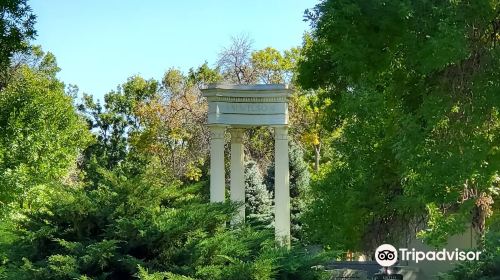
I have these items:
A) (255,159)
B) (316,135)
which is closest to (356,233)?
(316,135)

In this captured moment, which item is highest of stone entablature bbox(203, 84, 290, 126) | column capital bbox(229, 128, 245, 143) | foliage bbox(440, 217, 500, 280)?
stone entablature bbox(203, 84, 290, 126)

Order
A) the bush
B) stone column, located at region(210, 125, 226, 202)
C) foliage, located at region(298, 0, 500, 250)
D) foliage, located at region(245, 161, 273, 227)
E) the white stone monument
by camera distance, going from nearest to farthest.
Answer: the bush, foliage, located at region(298, 0, 500, 250), stone column, located at region(210, 125, 226, 202), the white stone monument, foliage, located at region(245, 161, 273, 227)

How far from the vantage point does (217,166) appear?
65.1ft

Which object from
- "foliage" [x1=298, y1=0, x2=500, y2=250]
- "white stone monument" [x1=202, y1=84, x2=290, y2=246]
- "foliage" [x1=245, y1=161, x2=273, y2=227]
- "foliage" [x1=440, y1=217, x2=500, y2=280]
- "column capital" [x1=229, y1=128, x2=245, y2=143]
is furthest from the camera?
"foliage" [x1=245, y1=161, x2=273, y2=227]

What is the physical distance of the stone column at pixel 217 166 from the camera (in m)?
19.6

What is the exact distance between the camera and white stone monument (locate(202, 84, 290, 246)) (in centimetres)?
1972

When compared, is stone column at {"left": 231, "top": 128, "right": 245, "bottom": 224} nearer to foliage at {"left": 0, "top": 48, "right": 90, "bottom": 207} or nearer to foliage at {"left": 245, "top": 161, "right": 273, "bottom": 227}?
foliage at {"left": 0, "top": 48, "right": 90, "bottom": 207}

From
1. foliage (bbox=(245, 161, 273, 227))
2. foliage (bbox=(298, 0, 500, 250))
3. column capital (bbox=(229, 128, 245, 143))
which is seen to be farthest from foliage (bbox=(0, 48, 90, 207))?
foliage (bbox=(298, 0, 500, 250))

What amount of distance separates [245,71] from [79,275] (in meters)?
26.2

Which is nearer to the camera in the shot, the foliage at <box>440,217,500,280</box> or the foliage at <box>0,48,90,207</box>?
Result: the foliage at <box>440,217,500,280</box>

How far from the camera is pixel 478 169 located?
9.63 metres

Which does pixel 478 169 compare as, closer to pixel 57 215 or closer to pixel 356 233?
pixel 356 233

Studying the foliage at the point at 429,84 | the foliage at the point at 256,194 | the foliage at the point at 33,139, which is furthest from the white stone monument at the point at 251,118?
the foliage at the point at 256,194

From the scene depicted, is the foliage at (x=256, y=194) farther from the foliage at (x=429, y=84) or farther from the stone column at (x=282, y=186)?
the foliage at (x=429, y=84)
